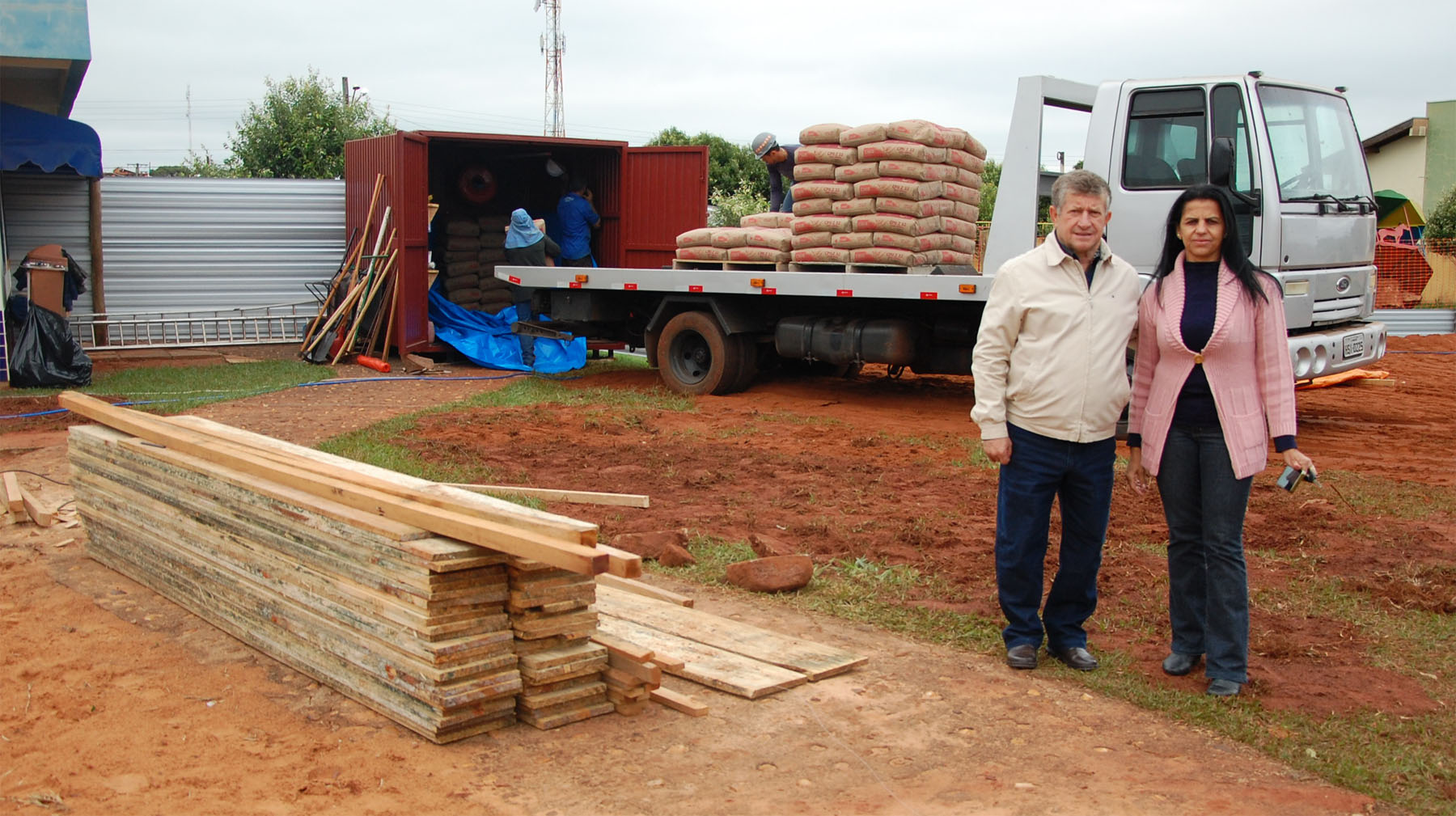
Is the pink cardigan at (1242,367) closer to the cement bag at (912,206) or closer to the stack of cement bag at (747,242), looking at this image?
the cement bag at (912,206)

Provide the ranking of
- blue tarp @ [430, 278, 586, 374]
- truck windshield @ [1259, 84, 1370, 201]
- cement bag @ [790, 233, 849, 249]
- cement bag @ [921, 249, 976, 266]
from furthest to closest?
blue tarp @ [430, 278, 586, 374] → cement bag @ [790, 233, 849, 249] → cement bag @ [921, 249, 976, 266] → truck windshield @ [1259, 84, 1370, 201]

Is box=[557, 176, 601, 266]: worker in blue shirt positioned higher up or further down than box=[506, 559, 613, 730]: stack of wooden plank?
higher up

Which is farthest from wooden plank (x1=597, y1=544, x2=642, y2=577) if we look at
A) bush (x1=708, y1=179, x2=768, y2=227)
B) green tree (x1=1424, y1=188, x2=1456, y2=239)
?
green tree (x1=1424, y1=188, x2=1456, y2=239)

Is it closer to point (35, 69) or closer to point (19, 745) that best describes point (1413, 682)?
point (19, 745)

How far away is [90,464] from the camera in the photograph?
627 cm

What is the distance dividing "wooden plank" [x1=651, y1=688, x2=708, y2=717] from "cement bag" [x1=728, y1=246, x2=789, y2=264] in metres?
7.41

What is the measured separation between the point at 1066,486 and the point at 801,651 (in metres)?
1.19

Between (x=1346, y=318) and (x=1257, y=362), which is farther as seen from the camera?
(x=1346, y=318)

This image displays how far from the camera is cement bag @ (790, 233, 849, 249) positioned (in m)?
10.8

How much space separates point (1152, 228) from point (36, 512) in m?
7.74

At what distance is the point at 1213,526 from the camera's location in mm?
4324

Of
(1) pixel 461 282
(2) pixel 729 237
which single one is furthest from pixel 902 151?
(1) pixel 461 282

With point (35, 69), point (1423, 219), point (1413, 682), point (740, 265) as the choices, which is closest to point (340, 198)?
point (35, 69)

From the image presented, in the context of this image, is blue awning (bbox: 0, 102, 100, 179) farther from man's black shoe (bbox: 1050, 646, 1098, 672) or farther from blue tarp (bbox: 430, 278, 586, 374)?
man's black shoe (bbox: 1050, 646, 1098, 672)
